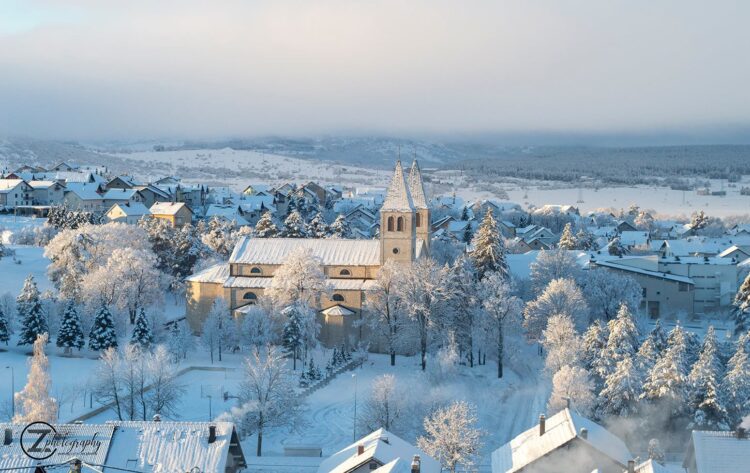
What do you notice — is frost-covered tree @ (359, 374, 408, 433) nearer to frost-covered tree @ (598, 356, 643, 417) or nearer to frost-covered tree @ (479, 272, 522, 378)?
frost-covered tree @ (598, 356, 643, 417)

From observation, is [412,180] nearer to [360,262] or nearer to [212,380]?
[360,262]

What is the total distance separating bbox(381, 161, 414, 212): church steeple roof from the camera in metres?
58.7

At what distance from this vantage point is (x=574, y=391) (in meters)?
43.7

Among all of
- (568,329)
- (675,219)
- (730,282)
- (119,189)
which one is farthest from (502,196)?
(568,329)

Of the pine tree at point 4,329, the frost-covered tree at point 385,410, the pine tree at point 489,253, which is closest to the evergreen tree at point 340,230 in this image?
the pine tree at point 489,253

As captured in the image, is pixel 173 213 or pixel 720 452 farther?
pixel 173 213

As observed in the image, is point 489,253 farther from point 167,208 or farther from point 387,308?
point 167,208

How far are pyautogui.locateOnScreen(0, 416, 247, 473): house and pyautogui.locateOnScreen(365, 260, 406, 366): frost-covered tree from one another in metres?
24.2

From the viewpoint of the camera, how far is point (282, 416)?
139 ft

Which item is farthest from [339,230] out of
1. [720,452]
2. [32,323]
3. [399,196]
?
[720,452]

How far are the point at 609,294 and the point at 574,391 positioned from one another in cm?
1970

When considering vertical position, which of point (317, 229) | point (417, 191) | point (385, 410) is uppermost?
point (417, 191)

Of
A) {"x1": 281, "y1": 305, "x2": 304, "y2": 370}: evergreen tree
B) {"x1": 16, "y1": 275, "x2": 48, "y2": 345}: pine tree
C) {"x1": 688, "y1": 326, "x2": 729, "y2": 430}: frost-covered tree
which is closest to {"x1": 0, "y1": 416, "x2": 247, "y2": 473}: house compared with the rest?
{"x1": 281, "y1": 305, "x2": 304, "y2": 370}: evergreen tree

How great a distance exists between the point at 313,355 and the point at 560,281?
14977 mm
